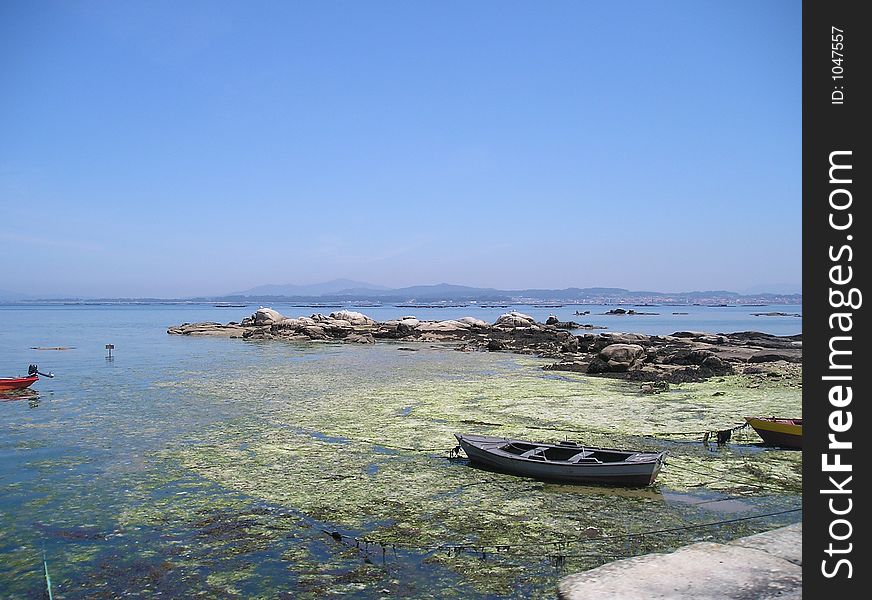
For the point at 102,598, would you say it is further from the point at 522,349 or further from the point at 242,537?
the point at 522,349

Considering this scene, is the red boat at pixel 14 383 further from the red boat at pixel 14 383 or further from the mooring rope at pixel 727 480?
the mooring rope at pixel 727 480

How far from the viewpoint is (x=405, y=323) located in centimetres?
7219

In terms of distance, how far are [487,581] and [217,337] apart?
64491mm

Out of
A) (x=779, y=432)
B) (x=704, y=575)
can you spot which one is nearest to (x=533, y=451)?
(x=704, y=575)

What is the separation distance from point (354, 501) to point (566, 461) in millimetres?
5185

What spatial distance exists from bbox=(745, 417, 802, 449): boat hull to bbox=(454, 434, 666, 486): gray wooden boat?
17.2 ft

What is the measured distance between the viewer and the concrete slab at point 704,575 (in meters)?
9.20

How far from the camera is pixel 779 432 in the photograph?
61.4ft

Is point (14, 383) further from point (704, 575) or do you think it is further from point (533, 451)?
point (704, 575)
